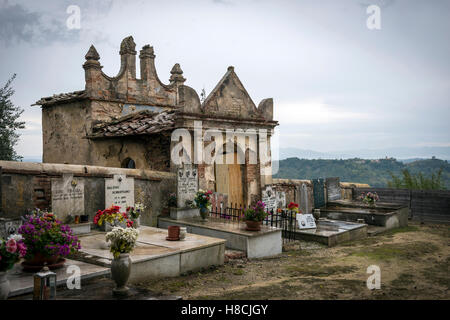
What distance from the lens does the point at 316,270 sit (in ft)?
25.4

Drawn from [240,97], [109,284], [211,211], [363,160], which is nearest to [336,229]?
[211,211]

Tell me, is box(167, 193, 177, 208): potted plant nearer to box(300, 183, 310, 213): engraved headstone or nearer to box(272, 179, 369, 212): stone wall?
box(272, 179, 369, 212): stone wall

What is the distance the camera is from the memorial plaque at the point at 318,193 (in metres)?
16.3

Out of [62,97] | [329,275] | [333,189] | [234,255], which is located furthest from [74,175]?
[333,189]

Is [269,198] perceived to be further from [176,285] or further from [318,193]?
[176,285]

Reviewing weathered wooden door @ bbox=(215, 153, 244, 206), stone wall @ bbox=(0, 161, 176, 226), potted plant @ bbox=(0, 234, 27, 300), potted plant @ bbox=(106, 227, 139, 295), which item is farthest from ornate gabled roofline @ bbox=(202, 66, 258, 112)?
potted plant @ bbox=(0, 234, 27, 300)

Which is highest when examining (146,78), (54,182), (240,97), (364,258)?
(146,78)

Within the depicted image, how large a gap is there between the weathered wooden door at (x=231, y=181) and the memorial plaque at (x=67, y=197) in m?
4.91

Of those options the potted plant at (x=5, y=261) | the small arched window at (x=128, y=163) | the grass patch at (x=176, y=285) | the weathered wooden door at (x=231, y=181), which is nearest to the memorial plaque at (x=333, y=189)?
the weathered wooden door at (x=231, y=181)

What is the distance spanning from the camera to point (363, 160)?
2005 inches

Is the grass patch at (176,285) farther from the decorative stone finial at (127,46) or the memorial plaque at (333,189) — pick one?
the decorative stone finial at (127,46)

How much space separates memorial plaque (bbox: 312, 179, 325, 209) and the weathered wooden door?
4476 mm

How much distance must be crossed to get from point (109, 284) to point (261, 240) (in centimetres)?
468

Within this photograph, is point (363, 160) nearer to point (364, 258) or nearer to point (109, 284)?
point (364, 258)
